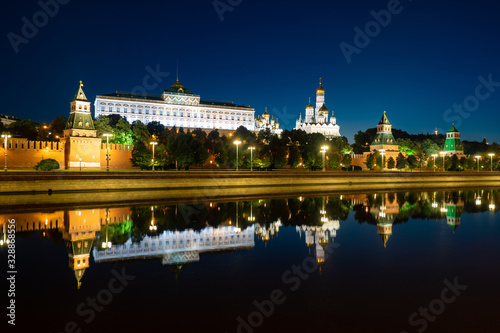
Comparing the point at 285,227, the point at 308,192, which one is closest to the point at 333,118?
the point at 308,192

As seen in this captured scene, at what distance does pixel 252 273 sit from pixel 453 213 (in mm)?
16972

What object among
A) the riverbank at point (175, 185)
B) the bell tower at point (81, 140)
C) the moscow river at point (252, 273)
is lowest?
the moscow river at point (252, 273)

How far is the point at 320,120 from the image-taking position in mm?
114875

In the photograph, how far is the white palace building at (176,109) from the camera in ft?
303

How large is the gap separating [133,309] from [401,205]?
73.4 feet

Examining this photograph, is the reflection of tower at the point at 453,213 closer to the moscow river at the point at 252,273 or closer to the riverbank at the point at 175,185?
the moscow river at the point at 252,273

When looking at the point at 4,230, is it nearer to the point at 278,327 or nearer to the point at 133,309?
the point at 133,309

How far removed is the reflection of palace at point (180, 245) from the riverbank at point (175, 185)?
11148 millimetres

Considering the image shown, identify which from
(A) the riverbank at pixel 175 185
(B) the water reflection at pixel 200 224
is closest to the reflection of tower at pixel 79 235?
(B) the water reflection at pixel 200 224

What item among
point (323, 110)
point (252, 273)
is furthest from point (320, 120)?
point (252, 273)

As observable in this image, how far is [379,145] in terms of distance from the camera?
7388 centimetres

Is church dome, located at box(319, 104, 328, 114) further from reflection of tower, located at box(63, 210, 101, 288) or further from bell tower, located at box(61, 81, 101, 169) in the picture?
reflection of tower, located at box(63, 210, 101, 288)

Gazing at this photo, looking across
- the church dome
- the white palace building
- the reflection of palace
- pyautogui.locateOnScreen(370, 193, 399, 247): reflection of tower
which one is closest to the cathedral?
the church dome

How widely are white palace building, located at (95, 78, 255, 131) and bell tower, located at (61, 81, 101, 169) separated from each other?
153ft
